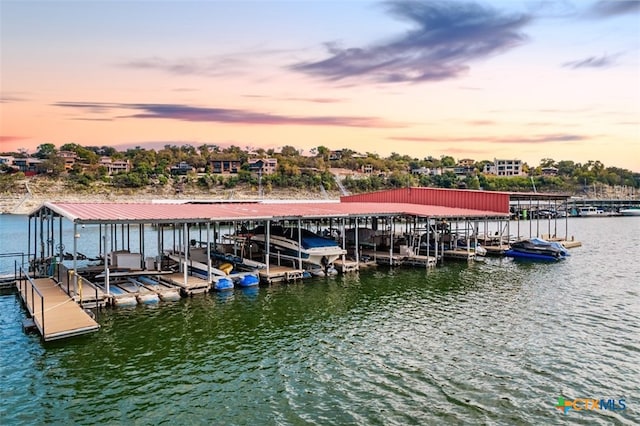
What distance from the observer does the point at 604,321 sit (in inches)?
792

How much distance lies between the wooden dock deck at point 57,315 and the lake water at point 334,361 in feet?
1.49

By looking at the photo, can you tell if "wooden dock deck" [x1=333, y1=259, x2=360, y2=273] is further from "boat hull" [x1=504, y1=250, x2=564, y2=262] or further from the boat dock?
"boat hull" [x1=504, y1=250, x2=564, y2=262]

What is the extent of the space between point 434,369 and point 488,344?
3.37 metres

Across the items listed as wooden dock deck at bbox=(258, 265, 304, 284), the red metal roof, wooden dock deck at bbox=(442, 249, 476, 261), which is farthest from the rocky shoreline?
wooden dock deck at bbox=(258, 265, 304, 284)

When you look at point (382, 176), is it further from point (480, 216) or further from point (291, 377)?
point (291, 377)

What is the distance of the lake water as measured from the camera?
39.4 feet

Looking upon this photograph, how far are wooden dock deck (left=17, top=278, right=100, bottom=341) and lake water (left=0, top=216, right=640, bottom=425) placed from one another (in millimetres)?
454

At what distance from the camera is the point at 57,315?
1811 centimetres

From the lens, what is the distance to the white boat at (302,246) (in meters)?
29.8

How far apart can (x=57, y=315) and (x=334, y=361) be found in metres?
10.7

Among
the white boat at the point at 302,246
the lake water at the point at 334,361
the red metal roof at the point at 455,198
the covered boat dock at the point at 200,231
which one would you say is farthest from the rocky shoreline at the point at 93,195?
the lake water at the point at 334,361

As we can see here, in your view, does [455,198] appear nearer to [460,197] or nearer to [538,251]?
[460,197]

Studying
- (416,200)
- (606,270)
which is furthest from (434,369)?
(416,200)

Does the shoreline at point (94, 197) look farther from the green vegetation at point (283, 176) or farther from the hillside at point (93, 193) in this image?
the green vegetation at point (283, 176)
